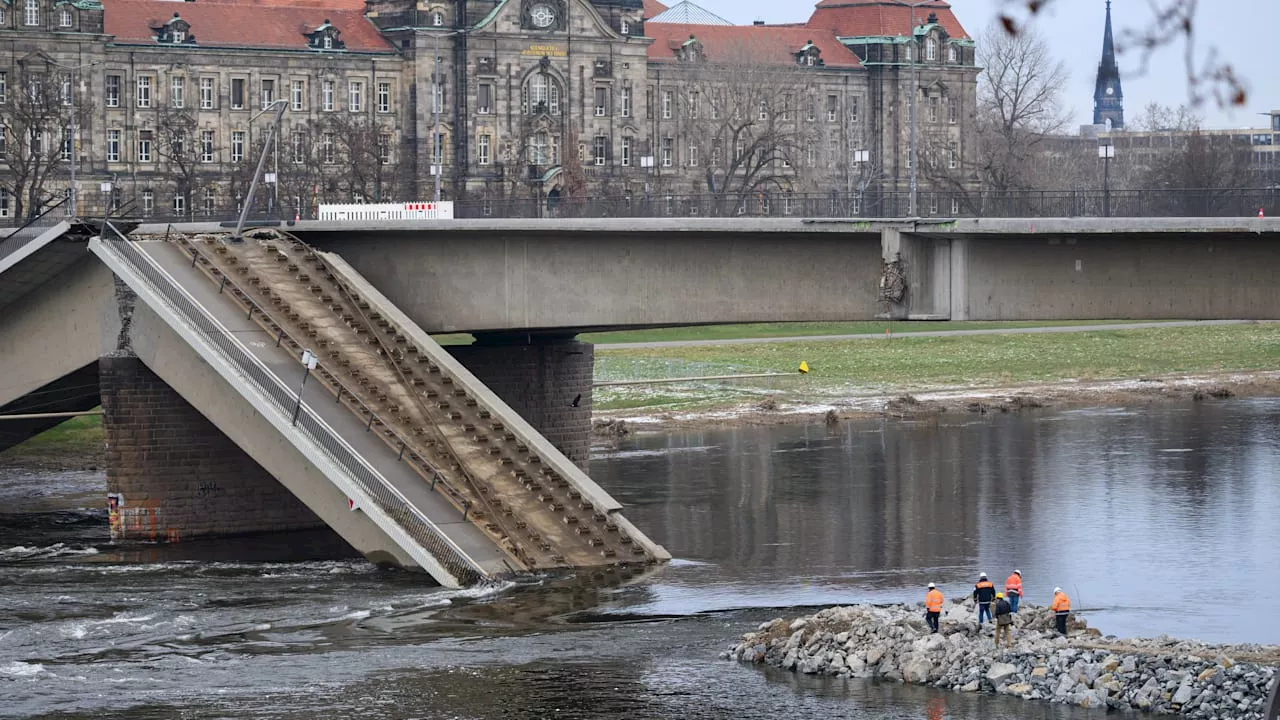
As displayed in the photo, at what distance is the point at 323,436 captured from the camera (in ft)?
151

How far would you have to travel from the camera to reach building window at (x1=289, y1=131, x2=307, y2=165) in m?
142

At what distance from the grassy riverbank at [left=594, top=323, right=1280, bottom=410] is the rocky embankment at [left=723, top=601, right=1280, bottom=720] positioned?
4295 cm

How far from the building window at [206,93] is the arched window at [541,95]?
22.6 metres

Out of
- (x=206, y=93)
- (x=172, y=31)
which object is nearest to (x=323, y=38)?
(x=206, y=93)

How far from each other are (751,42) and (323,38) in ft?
119

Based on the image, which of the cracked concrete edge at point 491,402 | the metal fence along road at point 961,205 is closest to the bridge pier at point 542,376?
the metal fence along road at point 961,205

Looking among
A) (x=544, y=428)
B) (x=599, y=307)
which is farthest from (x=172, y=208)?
(x=599, y=307)

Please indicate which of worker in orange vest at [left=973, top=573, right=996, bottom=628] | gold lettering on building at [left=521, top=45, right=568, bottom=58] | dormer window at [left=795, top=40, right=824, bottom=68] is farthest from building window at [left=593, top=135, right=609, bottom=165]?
worker in orange vest at [left=973, top=573, right=996, bottom=628]

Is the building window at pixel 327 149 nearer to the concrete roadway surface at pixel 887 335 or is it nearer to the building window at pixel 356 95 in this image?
the building window at pixel 356 95

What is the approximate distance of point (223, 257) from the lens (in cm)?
5394

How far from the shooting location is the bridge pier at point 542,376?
59.8 metres

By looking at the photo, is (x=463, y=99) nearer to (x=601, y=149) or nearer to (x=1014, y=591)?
(x=601, y=149)

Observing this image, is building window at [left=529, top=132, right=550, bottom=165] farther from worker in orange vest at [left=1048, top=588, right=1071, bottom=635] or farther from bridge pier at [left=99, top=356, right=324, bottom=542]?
worker in orange vest at [left=1048, top=588, right=1071, bottom=635]

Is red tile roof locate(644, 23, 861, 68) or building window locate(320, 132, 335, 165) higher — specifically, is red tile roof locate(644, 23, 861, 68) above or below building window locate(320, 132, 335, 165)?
above
